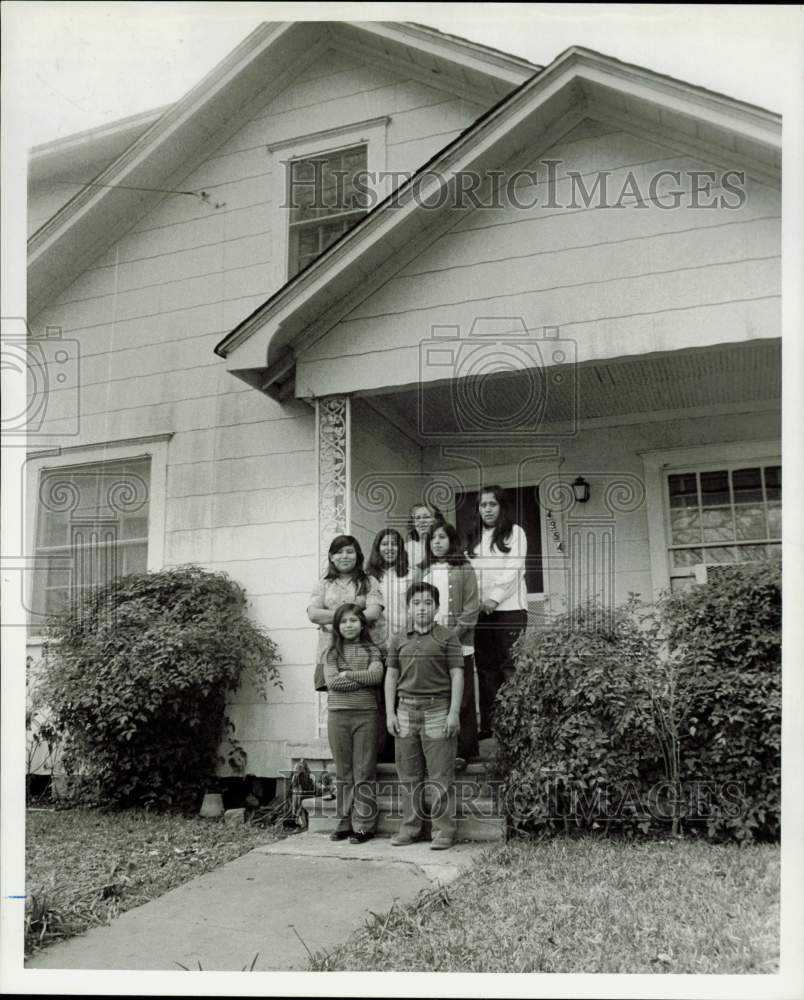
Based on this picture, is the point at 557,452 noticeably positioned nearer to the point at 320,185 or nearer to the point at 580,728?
the point at 580,728

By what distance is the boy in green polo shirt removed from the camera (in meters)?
5.37

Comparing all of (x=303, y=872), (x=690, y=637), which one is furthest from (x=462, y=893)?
(x=690, y=637)

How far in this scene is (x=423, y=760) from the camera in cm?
550

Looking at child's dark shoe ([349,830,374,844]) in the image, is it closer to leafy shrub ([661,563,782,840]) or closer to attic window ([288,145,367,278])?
leafy shrub ([661,563,782,840])

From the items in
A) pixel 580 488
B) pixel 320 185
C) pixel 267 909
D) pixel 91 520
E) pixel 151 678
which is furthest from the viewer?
pixel 320 185

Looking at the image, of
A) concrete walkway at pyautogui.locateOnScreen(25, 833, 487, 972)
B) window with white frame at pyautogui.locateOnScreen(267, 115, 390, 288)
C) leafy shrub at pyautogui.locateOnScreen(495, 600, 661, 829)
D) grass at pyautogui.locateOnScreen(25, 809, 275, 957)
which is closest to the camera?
concrete walkway at pyautogui.locateOnScreen(25, 833, 487, 972)

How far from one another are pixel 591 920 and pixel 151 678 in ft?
12.2

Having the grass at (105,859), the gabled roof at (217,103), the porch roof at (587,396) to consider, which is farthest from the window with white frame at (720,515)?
the grass at (105,859)

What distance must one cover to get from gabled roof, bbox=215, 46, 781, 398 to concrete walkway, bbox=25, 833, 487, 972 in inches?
135

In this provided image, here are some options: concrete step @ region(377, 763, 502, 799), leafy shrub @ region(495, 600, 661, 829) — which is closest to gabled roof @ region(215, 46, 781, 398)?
leafy shrub @ region(495, 600, 661, 829)

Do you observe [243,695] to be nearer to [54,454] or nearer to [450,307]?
[54,454]

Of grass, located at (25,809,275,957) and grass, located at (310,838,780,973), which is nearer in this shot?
grass, located at (310,838,780,973)

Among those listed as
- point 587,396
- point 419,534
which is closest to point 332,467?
point 419,534

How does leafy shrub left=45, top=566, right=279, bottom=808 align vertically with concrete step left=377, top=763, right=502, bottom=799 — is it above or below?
A: above
